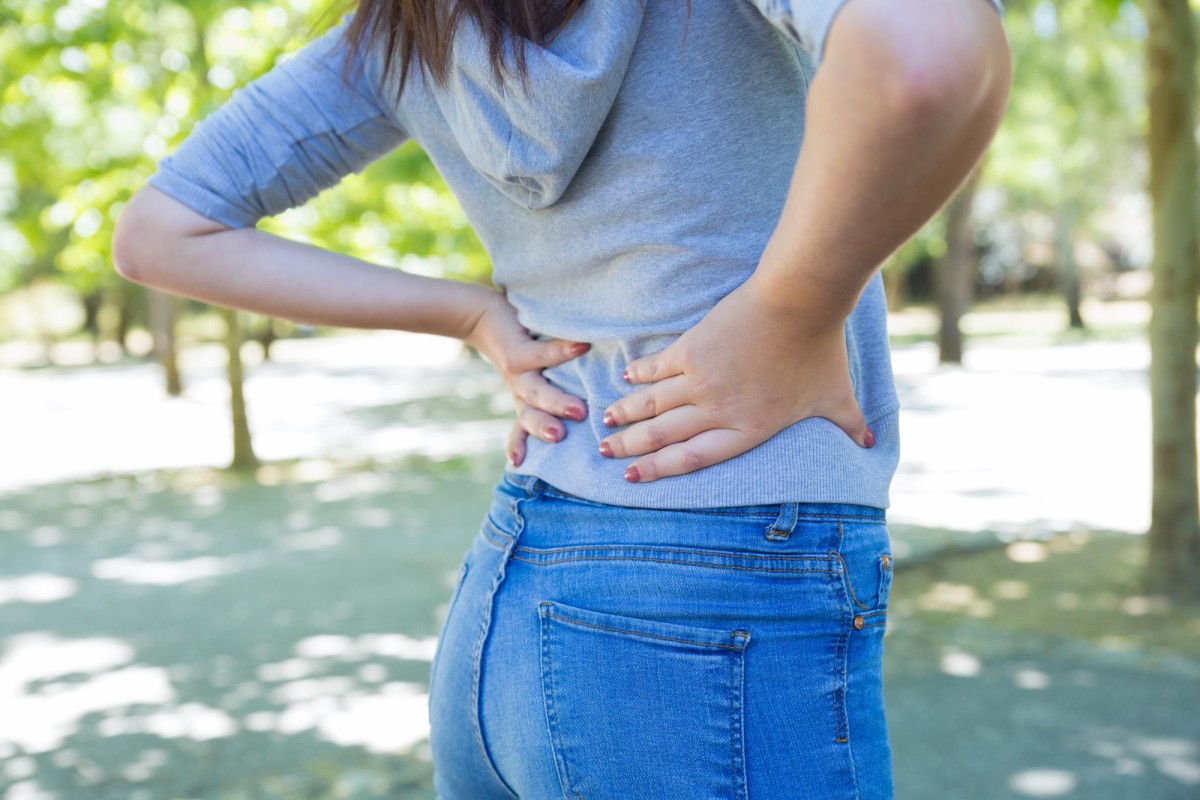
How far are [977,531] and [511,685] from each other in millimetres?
6787

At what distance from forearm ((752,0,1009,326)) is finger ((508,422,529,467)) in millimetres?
453

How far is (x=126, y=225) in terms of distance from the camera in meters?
1.38

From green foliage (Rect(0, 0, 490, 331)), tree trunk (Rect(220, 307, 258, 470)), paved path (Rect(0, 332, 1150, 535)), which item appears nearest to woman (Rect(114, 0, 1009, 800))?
paved path (Rect(0, 332, 1150, 535))

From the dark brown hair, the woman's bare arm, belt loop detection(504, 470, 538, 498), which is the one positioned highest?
the dark brown hair

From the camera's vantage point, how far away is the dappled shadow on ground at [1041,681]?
12.6 ft

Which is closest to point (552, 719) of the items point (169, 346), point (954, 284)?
point (954, 284)

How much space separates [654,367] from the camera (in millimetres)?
1104

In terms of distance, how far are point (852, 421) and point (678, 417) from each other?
0.57 ft

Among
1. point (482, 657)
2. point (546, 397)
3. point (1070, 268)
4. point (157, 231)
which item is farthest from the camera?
point (1070, 268)

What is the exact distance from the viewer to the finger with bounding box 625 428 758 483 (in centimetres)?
107

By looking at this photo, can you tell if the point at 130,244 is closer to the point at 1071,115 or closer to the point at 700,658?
the point at 700,658

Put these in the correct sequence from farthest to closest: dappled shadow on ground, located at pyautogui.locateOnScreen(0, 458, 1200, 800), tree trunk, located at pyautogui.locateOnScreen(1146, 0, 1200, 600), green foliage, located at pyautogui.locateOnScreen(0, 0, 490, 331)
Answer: green foliage, located at pyautogui.locateOnScreen(0, 0, 490, 331)
tree trunk, located at pyautogui.locateOnScreen(1146, 0, 1200, 600)
dappled shadow on ground, located at pyautogui.locateOnScreen(0, 458, 1200, 800)

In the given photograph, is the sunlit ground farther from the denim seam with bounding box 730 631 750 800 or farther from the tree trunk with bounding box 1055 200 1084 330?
the tree trunk with bounding box 1055 200 1084 330

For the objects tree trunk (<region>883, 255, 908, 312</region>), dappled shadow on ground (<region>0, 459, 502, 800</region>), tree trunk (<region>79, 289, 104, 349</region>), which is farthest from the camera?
tree trunk (<region>79, 289, 104, 349</region>)
